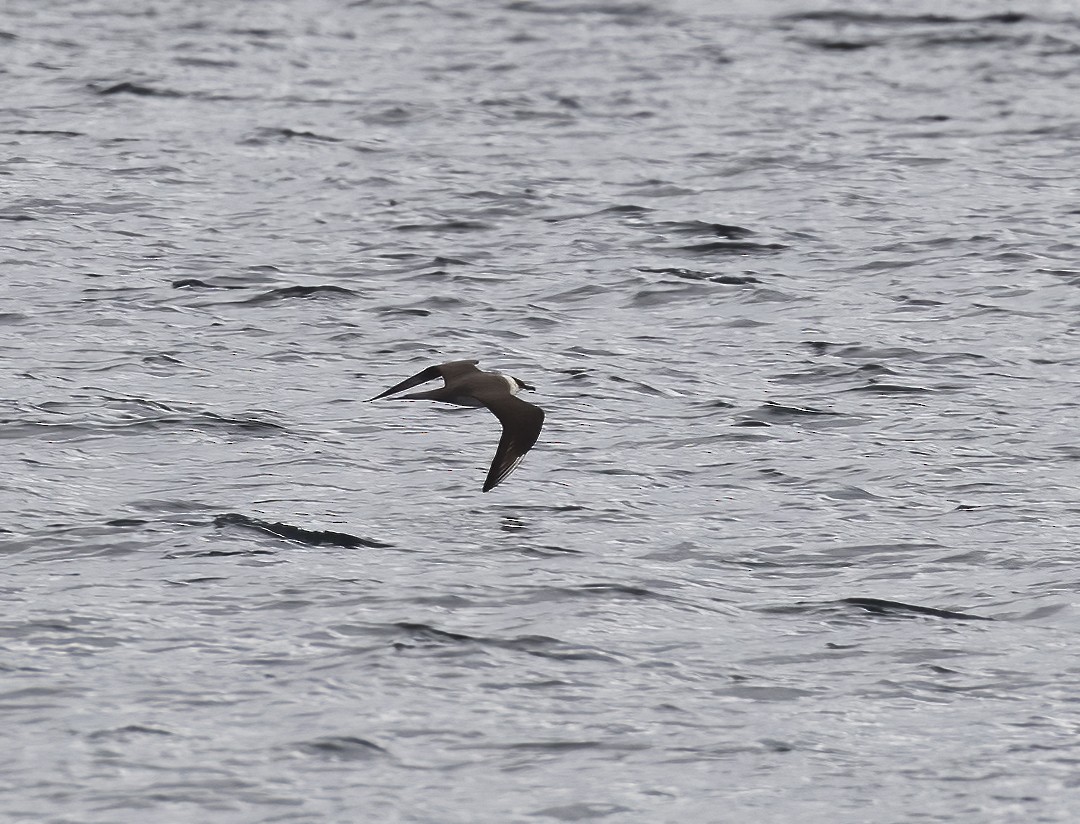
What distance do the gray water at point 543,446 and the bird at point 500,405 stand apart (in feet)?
1.65

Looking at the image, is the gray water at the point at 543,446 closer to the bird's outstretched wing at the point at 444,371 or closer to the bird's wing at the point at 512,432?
the bird's wing at the point at 512,432

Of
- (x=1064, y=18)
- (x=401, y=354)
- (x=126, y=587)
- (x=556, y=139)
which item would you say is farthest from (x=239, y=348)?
(x=1064, y=18)

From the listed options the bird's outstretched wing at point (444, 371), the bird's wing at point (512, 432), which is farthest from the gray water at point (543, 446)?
the bird's outstretched wing at point (444, 371)

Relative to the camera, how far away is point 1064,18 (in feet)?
117

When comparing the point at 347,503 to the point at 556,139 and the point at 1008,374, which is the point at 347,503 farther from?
the point at 556,139

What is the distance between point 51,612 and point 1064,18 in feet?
89.9

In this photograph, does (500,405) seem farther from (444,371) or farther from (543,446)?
(543,446)

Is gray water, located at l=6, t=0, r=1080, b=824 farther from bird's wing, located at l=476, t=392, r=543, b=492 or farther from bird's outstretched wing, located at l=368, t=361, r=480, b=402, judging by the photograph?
bird's outstretched wing, located at l=368, t=361, r=480, b=402

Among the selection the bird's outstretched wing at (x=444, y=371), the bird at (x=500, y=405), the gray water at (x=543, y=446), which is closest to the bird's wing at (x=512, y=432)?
the bird at (x=500, y=405)

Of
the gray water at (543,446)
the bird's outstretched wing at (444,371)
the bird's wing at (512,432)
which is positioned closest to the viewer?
the gray water at (543,446)

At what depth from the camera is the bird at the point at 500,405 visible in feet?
47.0

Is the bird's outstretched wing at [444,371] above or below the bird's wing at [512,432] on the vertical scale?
above

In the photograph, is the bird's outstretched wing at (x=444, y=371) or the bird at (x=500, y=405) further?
the bird's outstretched wing at (x=444, y=371)

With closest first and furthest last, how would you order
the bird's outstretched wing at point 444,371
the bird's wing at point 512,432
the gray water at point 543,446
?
the gray water at point 543,446 → the bird's wing at point 512,432 → the bird's outstretched wing at point 444,371
